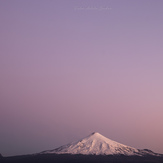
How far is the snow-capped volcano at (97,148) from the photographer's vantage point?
134500 mm

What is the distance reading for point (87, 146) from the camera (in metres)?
140

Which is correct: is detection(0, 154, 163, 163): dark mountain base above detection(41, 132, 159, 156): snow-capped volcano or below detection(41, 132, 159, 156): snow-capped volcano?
below

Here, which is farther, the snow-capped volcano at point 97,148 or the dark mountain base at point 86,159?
the snow-capped volcano at point 97,148

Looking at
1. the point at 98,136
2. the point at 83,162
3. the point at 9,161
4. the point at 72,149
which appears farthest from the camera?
the point at 98,136

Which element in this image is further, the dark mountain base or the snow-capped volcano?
the snow-capped volcano

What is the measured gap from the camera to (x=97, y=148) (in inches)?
5418

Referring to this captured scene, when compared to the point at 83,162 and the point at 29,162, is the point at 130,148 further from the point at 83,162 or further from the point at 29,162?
the point at 29,162

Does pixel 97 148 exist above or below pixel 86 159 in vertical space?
above

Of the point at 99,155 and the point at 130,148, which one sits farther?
the point at 130,148

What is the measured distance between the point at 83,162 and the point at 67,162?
6.67 metres

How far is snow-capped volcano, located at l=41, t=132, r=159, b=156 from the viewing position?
13450 cm

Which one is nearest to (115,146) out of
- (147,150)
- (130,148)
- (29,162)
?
(130,148)

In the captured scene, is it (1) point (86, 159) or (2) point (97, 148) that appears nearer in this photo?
(1) point (86, 159)

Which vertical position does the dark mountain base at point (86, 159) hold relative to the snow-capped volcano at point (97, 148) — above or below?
below
